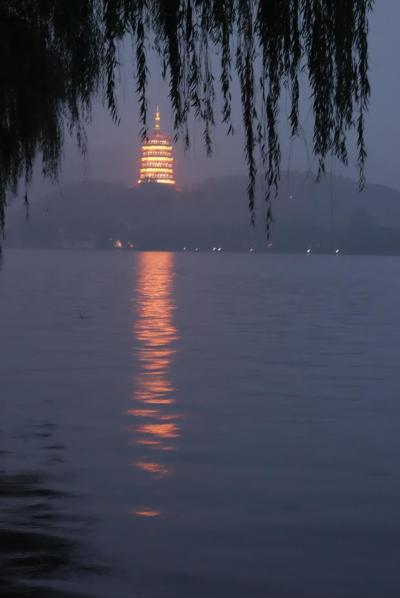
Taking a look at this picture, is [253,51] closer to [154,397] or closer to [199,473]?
[199,473]

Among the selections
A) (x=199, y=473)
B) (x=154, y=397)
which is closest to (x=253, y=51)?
(x=199, y=473)

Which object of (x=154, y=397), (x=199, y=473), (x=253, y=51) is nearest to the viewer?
(x=253, y=51)

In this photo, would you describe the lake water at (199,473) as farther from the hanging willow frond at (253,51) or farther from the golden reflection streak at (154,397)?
the hanging willow frond at (253,51)

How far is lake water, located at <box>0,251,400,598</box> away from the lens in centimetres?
757

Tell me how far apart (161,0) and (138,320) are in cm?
3750

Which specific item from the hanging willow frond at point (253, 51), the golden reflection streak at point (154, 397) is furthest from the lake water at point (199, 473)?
the hanging willow frond at point (253, 51)

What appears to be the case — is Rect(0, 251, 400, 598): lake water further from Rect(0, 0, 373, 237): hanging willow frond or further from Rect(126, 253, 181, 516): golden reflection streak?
Rect(0, 0, 373, 237): hanging willow frond

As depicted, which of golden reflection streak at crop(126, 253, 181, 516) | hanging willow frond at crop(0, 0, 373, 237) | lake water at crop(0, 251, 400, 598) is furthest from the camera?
golden reflection streak at crop(126, 253, 181, 516)

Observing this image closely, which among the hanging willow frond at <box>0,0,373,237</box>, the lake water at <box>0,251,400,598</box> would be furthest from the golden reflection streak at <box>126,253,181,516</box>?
the hanging willow frond at <box>0,0,373,237</box>

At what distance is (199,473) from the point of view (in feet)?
38.1

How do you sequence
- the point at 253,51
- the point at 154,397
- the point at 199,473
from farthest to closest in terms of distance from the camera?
the point at 154,397
the point at 199,473
the point at 253,51

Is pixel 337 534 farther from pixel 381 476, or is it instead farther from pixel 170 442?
pixel 170 442

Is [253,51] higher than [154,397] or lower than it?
higher

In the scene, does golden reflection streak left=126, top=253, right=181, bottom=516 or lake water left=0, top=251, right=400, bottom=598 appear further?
golden reflection streak left=126, top=253, right=181, bottom=516
